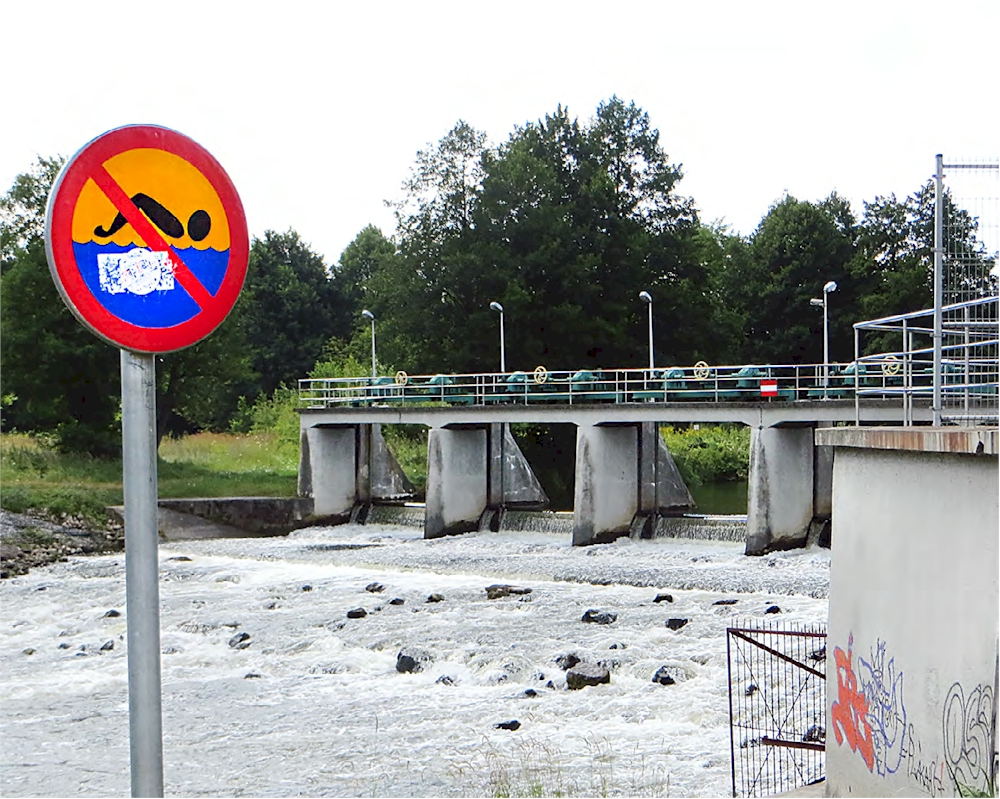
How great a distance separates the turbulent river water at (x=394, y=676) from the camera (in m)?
12.8

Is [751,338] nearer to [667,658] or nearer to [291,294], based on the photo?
[291,294]

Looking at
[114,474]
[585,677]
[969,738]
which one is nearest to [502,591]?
[585,677]

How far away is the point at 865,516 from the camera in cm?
777

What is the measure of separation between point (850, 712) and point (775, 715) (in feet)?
21.0

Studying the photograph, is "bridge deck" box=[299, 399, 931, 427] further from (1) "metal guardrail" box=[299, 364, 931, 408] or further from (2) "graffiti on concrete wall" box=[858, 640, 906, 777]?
(2) "graffiti on concrete wall" box=[858, 640, 906, 777]

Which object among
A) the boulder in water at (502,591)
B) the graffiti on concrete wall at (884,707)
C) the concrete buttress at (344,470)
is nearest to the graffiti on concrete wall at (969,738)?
the graffiti on concrete wall at (884,707)

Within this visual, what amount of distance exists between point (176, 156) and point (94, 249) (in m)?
0.36

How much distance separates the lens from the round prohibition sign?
3422mm

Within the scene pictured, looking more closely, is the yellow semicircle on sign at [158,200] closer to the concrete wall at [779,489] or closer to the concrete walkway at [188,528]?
the concrete wall at [779,489]

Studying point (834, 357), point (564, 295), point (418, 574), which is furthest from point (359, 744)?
point (834, 357)

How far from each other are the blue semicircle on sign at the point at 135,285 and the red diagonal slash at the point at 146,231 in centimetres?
2

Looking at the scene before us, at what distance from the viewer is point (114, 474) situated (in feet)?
147

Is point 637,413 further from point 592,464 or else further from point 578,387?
point 578,387

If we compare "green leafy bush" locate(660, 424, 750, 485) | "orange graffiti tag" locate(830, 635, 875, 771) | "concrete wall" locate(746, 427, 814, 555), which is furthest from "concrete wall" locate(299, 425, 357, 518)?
"orange graffiti tag" locate(830, 635, 875, 771)
